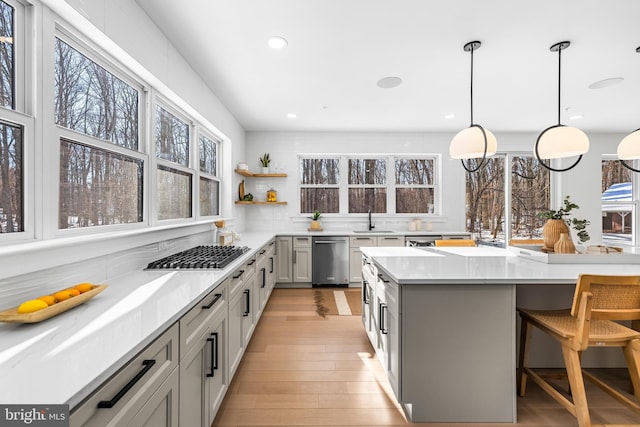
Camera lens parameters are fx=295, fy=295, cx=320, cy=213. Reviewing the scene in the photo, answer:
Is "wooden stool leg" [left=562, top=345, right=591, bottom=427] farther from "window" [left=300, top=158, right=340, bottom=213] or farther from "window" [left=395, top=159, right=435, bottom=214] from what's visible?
"window" [left=300, top=158, right=340, bottom=213]

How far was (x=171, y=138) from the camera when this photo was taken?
2.76m

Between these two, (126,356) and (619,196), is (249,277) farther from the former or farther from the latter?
(619,196)

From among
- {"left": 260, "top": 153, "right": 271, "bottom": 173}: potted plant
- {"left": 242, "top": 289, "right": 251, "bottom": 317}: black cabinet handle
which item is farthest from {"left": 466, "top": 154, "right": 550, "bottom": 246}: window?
{"left": 242, "top": 289, "right": 251, "bottom": 317}: black cabinet handle

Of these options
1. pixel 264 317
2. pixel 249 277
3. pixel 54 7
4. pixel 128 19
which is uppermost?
pixel 128 19

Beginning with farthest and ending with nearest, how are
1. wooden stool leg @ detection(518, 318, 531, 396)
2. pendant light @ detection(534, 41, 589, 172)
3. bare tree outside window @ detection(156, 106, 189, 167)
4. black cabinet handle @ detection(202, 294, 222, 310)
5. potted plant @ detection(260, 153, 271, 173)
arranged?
potted plant @ detection(260, 153, 271, 173) < bare tree outside window @ detection(156, 106, 189, 167) < pendant light @ detection(534, 41, 589, 172) < wooden stool leg @ detection(518, 318, 531, 396) < black cabinet handle @ detection(202, 294, 222, 310)

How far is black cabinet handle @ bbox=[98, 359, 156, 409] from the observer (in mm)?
752

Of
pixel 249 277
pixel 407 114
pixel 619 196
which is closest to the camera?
pixel 249 277

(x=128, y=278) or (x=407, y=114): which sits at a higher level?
(x=407, y=114)

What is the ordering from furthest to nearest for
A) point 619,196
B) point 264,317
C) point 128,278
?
point 619,196, point 264,317, point 128,278

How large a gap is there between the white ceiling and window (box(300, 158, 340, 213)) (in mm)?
1193

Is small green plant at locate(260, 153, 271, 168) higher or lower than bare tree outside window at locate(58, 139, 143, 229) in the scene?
higher

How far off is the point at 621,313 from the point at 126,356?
2.16 m

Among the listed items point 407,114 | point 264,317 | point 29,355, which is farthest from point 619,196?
point 29,355

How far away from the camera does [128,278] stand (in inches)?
67.8
